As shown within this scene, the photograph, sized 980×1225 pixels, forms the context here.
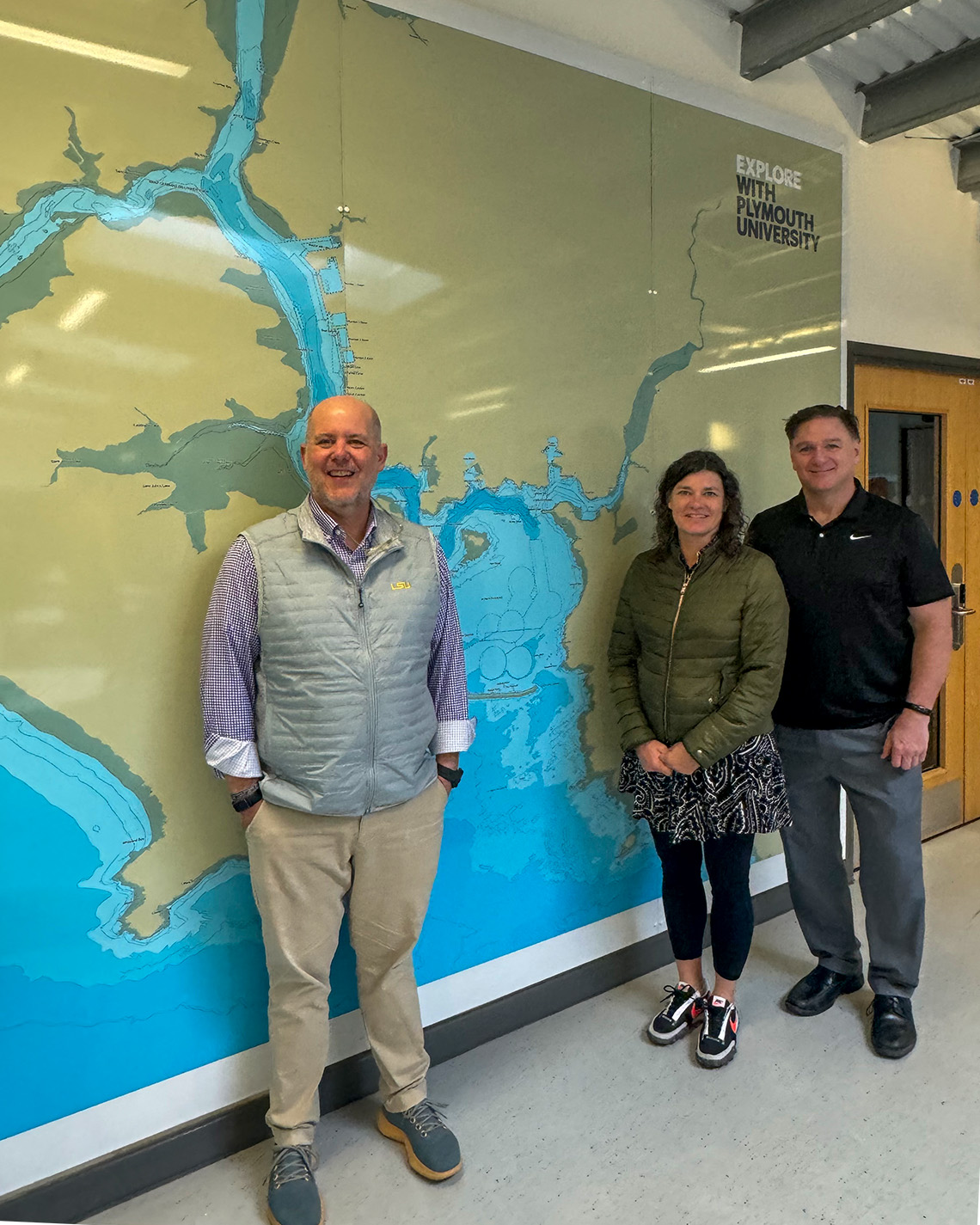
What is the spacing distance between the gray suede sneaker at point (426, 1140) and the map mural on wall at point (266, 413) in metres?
0.31

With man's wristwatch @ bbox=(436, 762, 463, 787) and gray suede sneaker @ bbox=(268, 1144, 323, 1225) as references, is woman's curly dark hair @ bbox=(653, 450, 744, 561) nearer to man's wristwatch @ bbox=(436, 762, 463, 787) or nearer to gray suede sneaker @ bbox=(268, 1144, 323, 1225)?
man's wristwatch @ bbox=(436, 762, 463, 787)

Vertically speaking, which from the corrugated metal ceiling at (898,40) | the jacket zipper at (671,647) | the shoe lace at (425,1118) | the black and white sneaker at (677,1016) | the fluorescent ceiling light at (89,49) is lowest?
the black and white sneaker at (677,1016)

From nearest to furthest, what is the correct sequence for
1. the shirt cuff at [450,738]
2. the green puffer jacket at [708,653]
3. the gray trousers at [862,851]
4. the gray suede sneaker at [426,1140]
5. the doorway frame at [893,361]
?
the gray suede sneaker at [426,1140] → the shirt cuff at [450,738] → the green puffer jacket at [708,653] → the gray trousers at [862,851] → the doorway frame at [893,361]

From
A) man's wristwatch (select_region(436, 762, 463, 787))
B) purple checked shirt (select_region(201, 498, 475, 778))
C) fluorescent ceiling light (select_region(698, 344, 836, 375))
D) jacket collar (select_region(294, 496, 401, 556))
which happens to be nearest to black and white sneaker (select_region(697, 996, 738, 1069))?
man's wristwatch (select_region(436, 762, 463, 787))

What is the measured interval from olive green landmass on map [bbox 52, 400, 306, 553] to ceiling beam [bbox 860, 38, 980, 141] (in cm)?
277

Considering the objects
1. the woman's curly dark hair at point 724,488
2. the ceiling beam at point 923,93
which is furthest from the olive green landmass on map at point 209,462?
the ceiling beam at point 923,93

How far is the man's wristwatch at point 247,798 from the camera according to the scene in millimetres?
1960

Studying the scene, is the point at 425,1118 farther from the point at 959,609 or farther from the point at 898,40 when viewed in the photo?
the point at 898,40

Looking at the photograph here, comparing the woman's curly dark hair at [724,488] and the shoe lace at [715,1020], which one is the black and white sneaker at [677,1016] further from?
the woman's curly dark hair at [724,488]

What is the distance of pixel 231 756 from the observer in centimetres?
194

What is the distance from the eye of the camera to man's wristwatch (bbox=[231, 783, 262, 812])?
196 cm

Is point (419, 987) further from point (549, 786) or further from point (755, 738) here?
point (755, 738)

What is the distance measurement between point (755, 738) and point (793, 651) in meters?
0.34

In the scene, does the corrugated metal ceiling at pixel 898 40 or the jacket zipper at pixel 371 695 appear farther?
the corrugated metal ceiling at pixel 898 40
